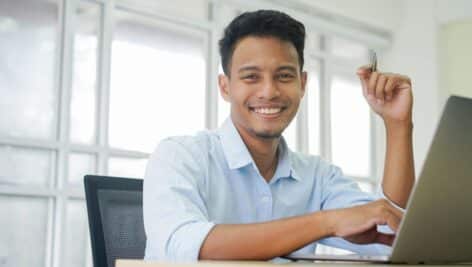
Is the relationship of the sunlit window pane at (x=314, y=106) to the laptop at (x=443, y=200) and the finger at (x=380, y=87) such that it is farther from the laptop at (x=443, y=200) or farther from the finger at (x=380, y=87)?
the laptop at (x=443, y=200)

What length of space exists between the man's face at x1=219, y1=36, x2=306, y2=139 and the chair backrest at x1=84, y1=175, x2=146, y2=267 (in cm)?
31

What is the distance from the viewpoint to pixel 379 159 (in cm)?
534

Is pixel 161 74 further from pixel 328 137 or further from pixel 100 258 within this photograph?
pixel 100 258

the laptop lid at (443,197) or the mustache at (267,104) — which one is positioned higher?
the mustache at (267,104)

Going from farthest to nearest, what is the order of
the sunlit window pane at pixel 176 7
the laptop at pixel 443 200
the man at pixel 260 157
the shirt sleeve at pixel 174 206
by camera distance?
1. the sunlit window pane at pixel 176 7
2. the man at pixel 260 157
3. the shirt sleeve at pixel 174 206
4. the laptop at pixel 443 200

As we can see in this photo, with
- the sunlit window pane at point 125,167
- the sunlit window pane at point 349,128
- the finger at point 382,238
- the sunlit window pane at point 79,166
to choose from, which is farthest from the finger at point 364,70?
the sunlit window pane at point 349,128

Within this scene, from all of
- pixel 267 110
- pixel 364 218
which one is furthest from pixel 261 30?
pixel 364 218

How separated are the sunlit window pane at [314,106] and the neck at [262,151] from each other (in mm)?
3244

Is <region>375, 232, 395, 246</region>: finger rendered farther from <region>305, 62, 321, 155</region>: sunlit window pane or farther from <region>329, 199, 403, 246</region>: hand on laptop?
<region>305, 62, 321, 155</region>: sunlit window pane

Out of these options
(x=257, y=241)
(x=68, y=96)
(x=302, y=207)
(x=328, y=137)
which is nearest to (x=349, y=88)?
(x=328, y=137)

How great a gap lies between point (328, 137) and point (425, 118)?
0.89 m

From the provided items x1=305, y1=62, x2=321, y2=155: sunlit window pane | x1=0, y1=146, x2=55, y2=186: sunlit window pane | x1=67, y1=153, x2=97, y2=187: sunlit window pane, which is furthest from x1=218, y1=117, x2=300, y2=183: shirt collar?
x1=305, y1=62, x2=321, y2=155: sunlit window pane

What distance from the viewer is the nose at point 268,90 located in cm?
150

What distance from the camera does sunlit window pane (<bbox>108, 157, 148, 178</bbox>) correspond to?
3508 millimetres
